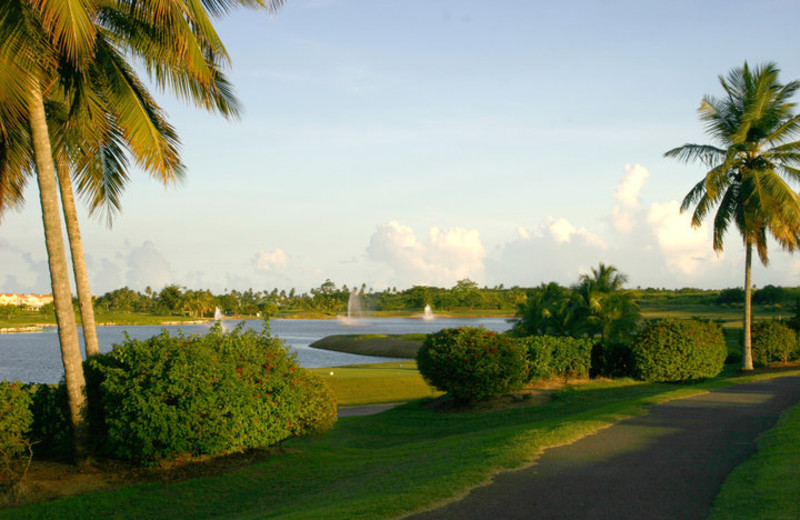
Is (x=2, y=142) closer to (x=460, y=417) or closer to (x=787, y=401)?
(x=460, y=417)

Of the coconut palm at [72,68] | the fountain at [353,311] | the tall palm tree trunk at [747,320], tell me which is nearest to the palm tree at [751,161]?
the tall palm tree trunk at [747,320]

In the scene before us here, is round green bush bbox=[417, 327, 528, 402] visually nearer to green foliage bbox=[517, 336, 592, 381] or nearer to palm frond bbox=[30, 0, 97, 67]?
green foliage bbox=[517, 336, 592, 381]

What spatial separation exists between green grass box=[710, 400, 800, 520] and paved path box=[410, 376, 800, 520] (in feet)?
0.62

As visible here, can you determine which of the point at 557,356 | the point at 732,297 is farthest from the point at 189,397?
the point at 732,297

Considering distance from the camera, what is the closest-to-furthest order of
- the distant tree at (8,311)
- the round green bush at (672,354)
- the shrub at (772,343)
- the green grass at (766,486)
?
the green grass at (766,486) → the round green bush at (672,354) → the shrub at (772,343) → the distant tree at (8,311)

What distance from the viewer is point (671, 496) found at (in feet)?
25.4

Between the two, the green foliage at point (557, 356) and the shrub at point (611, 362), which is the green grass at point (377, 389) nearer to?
the green foliage at point (557, 356)

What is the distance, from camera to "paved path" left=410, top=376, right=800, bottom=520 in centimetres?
713

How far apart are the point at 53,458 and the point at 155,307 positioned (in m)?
178

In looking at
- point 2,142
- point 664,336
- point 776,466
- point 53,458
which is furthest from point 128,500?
point 664,336

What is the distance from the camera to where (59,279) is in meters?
10.8

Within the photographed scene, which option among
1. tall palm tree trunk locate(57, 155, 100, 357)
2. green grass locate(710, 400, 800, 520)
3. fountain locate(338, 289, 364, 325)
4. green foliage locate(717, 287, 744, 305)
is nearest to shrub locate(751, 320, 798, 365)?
green grass locate(710, 400, 800, 520)

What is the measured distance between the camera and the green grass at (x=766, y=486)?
666 centimetres

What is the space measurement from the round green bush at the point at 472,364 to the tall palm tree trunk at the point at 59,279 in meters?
10.8
